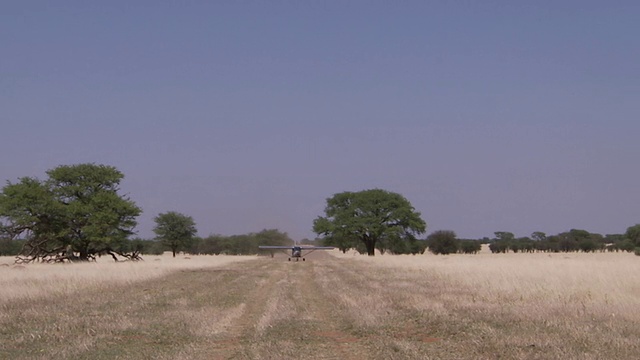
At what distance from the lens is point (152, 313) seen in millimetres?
16875

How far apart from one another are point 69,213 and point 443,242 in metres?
64.1

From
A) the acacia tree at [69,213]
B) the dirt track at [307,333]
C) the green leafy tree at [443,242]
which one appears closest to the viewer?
the dirt track at [307,333]

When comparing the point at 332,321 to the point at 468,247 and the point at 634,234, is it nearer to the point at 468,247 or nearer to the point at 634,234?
the point at 634,234

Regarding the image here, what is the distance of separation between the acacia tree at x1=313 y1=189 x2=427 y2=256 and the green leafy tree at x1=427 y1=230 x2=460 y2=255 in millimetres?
15225

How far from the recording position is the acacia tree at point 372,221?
89438mm

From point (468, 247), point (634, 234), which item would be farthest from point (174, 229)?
point (634, 234)

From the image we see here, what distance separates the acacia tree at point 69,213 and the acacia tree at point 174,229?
40.7 meters

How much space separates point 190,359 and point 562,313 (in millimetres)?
8425

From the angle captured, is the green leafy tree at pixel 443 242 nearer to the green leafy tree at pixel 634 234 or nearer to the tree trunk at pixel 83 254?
the green leafy tree at pixel 634 234

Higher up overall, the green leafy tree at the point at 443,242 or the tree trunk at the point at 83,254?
the green leafy tree at the point at 443,242

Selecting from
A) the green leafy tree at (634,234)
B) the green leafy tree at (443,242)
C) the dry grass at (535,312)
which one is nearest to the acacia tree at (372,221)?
the green leafy tree at (443,242)

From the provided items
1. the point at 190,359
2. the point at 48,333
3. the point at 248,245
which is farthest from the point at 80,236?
the point at 248,245

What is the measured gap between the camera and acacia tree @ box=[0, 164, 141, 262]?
2126 inches

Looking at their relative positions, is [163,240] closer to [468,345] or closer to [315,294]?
[315,294]
